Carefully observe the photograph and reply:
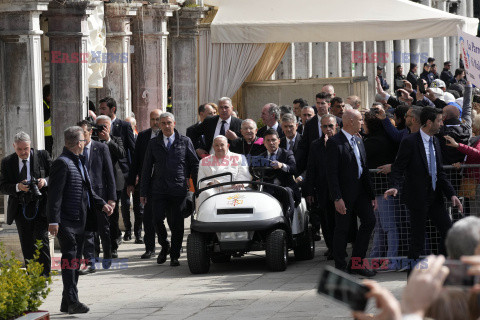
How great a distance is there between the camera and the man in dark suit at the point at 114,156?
560 inches

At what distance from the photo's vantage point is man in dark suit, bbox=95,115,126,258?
14227mm

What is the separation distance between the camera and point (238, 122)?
14.9 metres

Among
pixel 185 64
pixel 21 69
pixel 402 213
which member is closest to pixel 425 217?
pixel 402 213

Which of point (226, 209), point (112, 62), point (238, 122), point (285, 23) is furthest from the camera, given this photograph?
point (285, 23)

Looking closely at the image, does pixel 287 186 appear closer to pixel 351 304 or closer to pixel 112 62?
pixel 112 62

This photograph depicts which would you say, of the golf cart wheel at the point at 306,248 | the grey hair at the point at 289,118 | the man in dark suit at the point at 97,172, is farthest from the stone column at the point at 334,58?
the man in dark suit at the point at 97,172

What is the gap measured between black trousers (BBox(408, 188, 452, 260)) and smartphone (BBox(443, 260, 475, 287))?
7638mm

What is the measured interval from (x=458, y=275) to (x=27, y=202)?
8.37 metres

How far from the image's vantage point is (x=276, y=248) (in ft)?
40.5

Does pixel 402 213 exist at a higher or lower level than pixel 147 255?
higher

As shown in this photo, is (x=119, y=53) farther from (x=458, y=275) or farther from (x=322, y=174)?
(x=458, y=275)

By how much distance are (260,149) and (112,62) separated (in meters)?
5.44

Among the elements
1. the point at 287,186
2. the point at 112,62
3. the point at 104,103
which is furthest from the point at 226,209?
the point at 112,62

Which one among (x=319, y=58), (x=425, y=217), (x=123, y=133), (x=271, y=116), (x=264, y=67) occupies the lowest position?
(x=425, y=217)
